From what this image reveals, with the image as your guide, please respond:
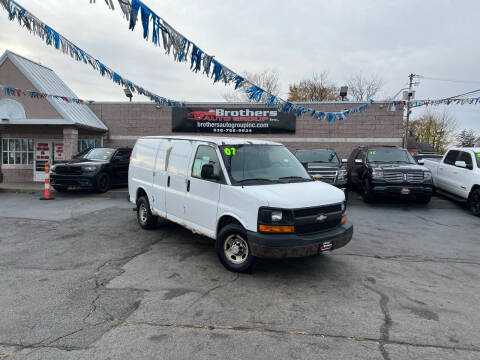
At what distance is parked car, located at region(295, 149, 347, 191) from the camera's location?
32.8ft

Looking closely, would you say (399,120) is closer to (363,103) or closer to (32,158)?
(363,103)

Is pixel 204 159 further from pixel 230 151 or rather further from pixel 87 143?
pixel 87 143

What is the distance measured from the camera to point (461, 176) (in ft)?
33.3

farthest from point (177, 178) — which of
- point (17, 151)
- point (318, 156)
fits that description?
point (17, 151)

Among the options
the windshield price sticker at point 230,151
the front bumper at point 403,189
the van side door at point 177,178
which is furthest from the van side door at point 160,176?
the front bumper at point 403,189

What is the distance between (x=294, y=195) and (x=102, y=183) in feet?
32.1

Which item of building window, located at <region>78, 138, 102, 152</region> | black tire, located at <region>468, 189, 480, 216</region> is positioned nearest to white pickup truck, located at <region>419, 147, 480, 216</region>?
black tire, located at <region>468, 189, 480, 216</region>

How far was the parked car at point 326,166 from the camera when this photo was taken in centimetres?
1001

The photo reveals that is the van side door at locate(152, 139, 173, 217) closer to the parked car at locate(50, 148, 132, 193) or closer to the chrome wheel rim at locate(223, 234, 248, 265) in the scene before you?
the chrome wheel rim at locate(223, 234, 248, 265)

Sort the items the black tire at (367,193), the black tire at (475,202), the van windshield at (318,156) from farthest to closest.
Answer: the van windshield at (318,156)
the black tire at (367,193)
the black tire at (475,202)

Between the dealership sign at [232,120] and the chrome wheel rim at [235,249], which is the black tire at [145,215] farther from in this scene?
the dealership sign at [232,120]

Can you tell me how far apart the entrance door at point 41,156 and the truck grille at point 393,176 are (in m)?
15.5

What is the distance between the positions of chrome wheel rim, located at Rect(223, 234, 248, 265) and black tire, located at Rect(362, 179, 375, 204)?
6817 mm

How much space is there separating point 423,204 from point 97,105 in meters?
15.6
